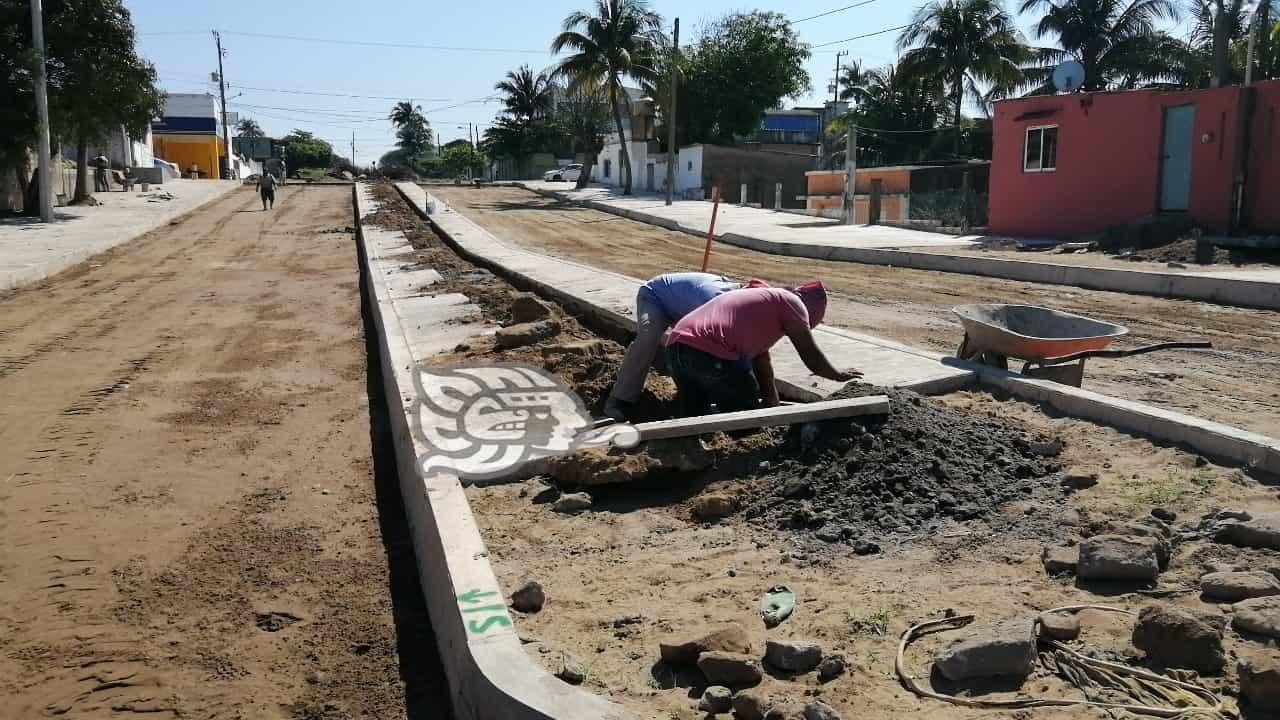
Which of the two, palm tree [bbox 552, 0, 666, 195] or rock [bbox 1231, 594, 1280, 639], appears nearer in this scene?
rock [bbox 1231, 594, 1280, 639]

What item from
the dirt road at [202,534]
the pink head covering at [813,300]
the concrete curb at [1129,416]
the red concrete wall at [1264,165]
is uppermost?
the red concrete wall at [1264,165]

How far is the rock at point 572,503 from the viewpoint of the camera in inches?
197

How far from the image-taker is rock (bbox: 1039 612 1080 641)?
3264 millimetres

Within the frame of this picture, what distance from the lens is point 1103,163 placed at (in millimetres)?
21219

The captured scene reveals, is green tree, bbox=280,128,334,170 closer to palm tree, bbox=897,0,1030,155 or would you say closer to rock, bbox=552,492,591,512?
palm tree, bbox=897,0,1030,155

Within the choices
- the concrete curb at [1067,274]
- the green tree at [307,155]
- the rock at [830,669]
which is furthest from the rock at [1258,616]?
the green tree at [307,155]

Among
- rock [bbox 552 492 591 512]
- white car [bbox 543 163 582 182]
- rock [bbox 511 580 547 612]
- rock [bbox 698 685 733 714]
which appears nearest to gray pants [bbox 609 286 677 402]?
rock [bbox 552 492 591 512]

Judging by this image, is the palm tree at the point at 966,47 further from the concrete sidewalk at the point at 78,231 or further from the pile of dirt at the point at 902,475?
the pile of dirt at the point at 902,475

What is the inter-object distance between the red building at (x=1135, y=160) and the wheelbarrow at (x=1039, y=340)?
43.5 ft

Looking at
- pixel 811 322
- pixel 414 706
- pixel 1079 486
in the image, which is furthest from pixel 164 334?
pixel 1079 486

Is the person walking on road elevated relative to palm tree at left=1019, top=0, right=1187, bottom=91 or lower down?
lower down

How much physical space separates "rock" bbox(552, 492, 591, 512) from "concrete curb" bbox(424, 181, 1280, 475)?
1.89 metres

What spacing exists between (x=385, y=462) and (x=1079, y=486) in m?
3.94

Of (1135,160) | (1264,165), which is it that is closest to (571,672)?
(1264,165)
